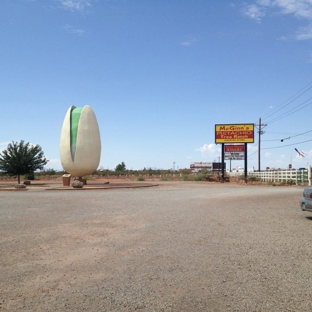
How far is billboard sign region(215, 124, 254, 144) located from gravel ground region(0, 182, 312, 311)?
33324 millimetres

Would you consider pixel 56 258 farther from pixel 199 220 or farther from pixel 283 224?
pixel 283 224

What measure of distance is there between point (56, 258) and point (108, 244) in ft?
4.28

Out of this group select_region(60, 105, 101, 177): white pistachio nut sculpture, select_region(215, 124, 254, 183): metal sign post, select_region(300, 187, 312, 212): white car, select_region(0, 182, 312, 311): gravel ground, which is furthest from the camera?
select_region(215, 124, 254, 183): metal sign post

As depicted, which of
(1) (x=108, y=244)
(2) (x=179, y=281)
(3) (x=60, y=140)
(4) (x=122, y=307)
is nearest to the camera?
(4) (x=122, y=307)

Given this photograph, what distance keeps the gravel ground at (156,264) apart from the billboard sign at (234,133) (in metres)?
33.3

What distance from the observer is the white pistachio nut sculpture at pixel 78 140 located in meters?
29.7

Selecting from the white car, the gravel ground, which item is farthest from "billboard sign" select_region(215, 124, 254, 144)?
the gravel ground

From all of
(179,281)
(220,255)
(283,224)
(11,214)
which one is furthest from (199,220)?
(11,214)

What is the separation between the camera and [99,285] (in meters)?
4.82

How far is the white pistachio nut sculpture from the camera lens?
2973 cm

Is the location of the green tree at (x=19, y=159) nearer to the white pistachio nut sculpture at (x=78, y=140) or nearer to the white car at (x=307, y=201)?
the white pistachio nut sculpture at (x=78, y=140)

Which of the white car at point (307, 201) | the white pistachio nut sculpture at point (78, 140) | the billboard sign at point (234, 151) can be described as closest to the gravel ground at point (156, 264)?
the white car at point (307, 201)

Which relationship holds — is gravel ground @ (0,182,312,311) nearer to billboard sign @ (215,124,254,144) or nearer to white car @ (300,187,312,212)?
white car @ (300,187,312,212)

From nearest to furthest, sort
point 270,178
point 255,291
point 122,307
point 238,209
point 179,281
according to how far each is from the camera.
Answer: point 122,307 → point 255,291 → point 179,281 → point 238,209 → point 270,178
